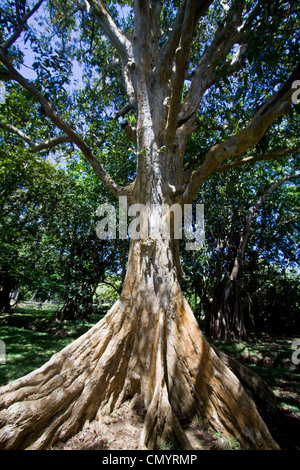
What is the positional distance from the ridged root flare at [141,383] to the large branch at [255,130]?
4.95ft

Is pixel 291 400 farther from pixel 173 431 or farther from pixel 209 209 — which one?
pixel 209 209

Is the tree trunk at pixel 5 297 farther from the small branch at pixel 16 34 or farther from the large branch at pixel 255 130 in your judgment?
the large branch at pixel 255 130

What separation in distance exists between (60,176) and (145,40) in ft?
20.4

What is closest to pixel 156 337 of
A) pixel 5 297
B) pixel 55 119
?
pixel 55 119

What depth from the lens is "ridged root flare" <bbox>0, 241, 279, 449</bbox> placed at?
2217mm

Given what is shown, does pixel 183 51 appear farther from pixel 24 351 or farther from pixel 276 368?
pixel 276 368

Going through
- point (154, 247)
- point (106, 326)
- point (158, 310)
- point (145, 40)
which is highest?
point (145, 40)

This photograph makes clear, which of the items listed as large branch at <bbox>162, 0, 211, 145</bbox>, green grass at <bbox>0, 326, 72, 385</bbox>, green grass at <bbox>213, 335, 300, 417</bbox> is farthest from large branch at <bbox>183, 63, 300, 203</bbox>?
green grass at <bbox>0, 326, 72, 385</bbox>

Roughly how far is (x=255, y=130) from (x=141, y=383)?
3114 mm

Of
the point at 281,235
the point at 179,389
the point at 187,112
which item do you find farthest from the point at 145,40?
the point at 281,235

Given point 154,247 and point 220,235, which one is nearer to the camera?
point 154,247

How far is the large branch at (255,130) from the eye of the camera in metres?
2.34

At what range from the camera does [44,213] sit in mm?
9578

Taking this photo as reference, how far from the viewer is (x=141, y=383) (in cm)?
284
